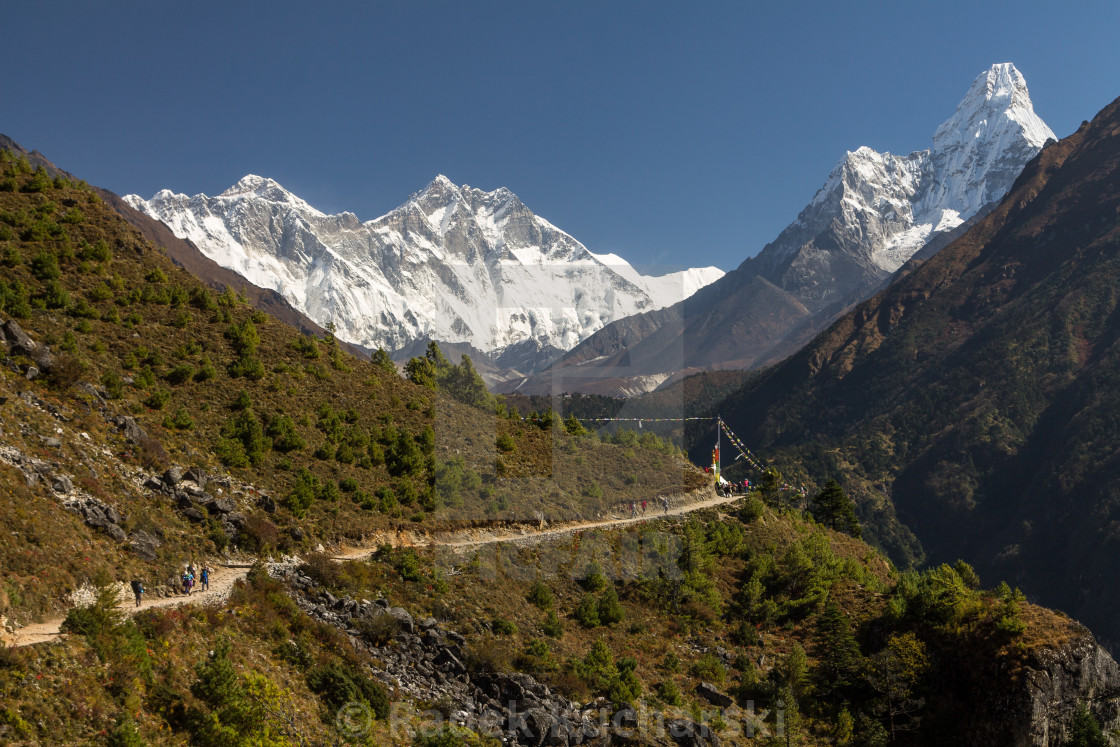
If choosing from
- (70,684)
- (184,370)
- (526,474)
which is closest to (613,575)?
(526,474)

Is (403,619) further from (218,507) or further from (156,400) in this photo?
(156,400)

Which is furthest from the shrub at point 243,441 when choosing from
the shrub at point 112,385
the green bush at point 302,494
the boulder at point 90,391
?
the boulder at point 90,391

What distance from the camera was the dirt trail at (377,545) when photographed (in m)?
20.2

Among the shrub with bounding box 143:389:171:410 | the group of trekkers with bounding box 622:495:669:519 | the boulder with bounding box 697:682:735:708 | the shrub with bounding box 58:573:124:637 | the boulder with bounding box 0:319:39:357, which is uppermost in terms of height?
the boulder with bounding box 0:319:39:357

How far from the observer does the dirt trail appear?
20234 mm

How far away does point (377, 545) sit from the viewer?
1476 inches

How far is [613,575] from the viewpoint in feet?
145

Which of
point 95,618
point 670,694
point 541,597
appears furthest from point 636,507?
point 95,618

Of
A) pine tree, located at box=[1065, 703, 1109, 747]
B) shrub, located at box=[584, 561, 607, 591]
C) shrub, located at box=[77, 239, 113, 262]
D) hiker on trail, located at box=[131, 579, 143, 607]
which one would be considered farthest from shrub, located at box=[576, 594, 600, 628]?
shrub, located at box=[77, 239, 113, 262]

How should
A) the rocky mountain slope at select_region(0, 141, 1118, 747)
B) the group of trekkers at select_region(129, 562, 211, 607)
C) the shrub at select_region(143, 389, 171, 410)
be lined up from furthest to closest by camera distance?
the shrub at select_region(143, 389, 171, 410), the group of trekkers at select_region(129, 562, 211, 607), the rocky mountain slope at select_region(0, 141, 1118, 747)

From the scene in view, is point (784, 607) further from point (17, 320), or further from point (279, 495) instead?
point (17, 320)

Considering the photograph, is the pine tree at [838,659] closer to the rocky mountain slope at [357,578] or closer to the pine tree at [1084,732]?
the rocky mountain slope at [357,578]

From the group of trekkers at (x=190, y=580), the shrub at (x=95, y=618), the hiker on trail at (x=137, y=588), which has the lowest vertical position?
the shrub at (x=95, y=618)

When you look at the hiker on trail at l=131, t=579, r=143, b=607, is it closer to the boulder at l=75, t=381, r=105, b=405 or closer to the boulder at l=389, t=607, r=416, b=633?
the boulder at l=389, t=607, r=416, b=633
